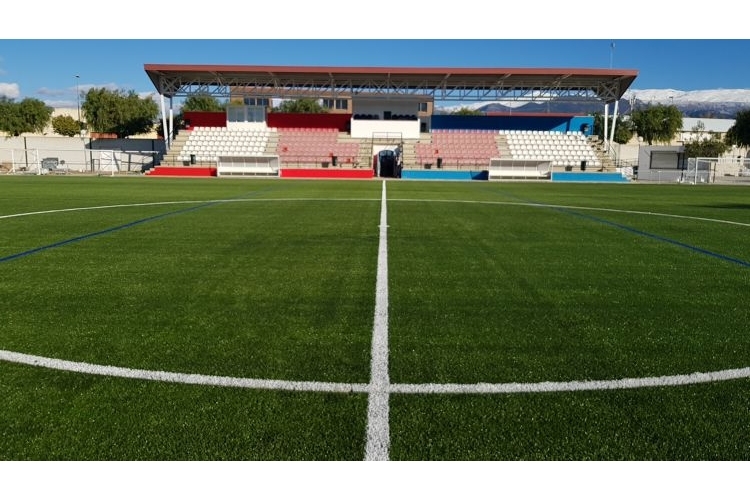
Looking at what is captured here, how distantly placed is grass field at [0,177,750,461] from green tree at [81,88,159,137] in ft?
219

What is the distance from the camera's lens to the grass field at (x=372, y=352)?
8.37 feet

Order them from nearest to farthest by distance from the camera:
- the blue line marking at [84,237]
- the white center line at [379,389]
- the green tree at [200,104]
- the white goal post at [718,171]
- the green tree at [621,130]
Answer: the white center line at [379,389] → the blue line marking at [84,237] → the white goal post at [718,171] → the green tree at [621,130] → the green tree at [200,104]

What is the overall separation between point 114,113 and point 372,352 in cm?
7293

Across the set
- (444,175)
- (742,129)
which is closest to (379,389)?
(444,175)

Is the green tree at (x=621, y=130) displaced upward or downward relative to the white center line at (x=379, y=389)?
upward

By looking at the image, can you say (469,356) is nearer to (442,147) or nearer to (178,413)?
(178,413)

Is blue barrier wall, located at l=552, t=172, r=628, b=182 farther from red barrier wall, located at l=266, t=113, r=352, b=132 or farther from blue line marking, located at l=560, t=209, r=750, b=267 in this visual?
blue line marking, located at l=560, t=209, r=750, b=267

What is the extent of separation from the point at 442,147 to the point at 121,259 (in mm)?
45831

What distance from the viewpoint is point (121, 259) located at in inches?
266

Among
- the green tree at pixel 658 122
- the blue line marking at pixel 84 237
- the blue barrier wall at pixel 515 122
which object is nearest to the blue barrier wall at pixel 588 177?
the blue barrier wall at pixel 515 122

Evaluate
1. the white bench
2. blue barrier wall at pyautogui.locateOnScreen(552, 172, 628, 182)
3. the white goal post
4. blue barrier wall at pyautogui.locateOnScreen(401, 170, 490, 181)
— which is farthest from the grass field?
the white goal post

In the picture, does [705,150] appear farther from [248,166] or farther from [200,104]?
[200,104]

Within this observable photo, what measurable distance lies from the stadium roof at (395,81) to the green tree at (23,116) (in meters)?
28.3

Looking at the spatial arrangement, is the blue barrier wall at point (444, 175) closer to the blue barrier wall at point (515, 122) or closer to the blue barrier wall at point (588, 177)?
the blue barrier wall at point (588, 177)
